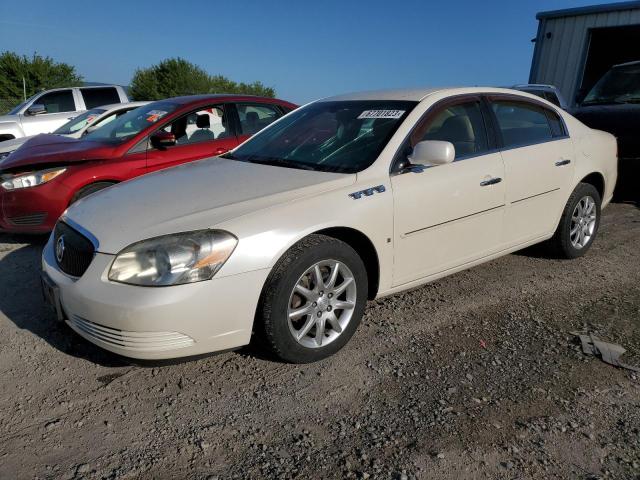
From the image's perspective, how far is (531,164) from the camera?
3893mm

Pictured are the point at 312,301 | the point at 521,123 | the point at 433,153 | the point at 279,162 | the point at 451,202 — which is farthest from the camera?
the point at 521,123

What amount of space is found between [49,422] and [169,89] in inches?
1072

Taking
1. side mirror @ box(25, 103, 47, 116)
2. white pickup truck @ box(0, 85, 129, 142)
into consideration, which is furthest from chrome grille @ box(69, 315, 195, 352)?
side mirror @ box(25, 103, 47, 116)

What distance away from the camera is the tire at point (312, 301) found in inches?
104

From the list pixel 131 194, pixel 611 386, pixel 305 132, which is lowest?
pixel 611 386

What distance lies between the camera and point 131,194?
A: 314cm

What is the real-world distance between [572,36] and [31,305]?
13196mm

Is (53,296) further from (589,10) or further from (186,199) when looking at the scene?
(589,10)

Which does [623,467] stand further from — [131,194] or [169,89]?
[169,89]

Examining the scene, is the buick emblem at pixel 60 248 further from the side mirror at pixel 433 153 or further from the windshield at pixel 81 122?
the windshield at pixel 81 122

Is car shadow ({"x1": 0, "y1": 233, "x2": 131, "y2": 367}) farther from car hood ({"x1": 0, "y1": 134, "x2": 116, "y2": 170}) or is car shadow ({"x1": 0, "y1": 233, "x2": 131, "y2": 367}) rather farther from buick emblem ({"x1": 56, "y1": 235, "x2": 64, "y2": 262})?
car hood ({"x1": 0, "y1": 134, "x2": 116, "y2": 170})

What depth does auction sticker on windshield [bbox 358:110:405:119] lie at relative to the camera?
11.2 feet

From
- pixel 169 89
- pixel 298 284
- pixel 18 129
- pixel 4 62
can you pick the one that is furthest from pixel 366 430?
pixel 4 62

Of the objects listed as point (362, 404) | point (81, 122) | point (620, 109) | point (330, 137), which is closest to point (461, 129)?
point (330, 137)
